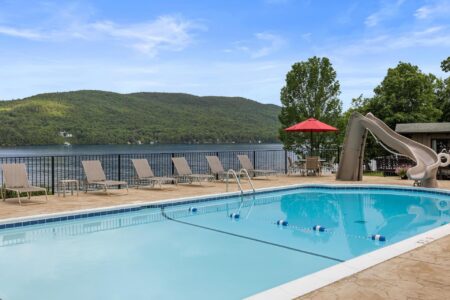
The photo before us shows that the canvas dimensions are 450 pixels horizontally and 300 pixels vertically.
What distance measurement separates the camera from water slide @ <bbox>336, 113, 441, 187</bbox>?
1223 cm

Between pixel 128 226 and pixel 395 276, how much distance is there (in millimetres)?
5420

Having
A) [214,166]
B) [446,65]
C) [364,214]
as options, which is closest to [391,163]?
[214,166]

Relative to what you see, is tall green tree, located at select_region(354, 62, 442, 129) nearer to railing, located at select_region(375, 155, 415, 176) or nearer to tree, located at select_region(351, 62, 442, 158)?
tree, located at select_region(351, 62, 442, 158)

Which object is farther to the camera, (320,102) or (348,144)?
(320,102)

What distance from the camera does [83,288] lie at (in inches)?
197

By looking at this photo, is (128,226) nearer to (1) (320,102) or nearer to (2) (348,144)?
(2) (348,144)

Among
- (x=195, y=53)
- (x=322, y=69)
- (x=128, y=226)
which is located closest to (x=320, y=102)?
(x=322, y=69)

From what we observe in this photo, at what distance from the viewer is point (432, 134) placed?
57.4 ft

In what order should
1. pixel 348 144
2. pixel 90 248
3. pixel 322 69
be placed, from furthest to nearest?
1. pixel 322 69
2. pixel 348 144
3. pixel 90 248

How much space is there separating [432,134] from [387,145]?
5.32 m

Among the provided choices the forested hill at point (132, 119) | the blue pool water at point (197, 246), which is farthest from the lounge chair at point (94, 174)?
the forested hill at point (132, 119)

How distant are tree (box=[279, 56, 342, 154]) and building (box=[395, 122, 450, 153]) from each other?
432cm

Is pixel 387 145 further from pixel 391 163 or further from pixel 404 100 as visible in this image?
pixel 404 100

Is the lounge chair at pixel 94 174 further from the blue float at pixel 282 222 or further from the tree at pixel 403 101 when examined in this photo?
the tree at pixel 403 101
